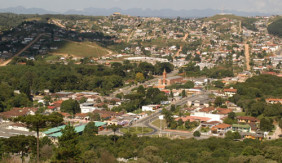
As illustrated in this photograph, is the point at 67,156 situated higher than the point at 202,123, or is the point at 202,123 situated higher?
the point at 67,156

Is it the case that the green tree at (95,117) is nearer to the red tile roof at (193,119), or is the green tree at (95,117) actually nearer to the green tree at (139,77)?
the red tile roof at (193,119)

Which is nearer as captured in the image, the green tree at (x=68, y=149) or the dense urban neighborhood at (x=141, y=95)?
the green tree at (x=68, y=149)

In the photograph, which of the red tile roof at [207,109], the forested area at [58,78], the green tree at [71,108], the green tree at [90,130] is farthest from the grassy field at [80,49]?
the green tree at [90,130]

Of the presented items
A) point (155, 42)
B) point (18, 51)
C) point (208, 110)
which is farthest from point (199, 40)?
point (208, 110)

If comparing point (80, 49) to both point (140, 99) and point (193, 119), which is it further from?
point (193, 119)

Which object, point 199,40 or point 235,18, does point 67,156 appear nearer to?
point 199,40

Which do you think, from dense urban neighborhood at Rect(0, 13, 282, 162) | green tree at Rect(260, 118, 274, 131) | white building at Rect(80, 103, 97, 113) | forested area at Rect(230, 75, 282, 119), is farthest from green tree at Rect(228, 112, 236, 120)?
white building at Rect(80, 103, 97, 113)
